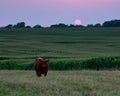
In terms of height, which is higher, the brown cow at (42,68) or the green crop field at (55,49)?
the brown cow at (42,68)

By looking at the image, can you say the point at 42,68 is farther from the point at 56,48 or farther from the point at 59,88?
the point at 56,48

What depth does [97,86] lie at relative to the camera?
17203 millimetres

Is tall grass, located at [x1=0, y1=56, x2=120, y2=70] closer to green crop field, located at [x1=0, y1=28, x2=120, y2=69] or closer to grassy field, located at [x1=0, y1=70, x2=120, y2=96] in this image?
green crop field, located at [x1=0, y1=28, x2=120, y2=69]

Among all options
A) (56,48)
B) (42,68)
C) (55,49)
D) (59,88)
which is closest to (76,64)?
(42,68)

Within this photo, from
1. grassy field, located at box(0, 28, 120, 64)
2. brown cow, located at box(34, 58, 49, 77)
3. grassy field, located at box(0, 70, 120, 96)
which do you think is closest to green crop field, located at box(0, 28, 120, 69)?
grassy field, located at box(0, 28, 120, 64)

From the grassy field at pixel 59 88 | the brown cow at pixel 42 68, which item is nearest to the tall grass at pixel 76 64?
the brown cow at pixel 42 68

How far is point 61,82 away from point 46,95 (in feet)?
9.50

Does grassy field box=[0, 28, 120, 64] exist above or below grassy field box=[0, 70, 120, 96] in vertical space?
below

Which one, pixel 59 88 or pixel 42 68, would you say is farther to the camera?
pixel 42 68

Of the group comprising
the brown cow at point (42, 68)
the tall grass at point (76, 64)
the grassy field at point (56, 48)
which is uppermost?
the brown cow at point (42, 68)

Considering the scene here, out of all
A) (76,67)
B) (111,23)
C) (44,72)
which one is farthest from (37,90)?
(111,23)

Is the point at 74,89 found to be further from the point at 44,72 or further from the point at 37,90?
the point at 44,72

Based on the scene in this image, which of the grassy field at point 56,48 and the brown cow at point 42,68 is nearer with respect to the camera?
the brown cow at point 42,68

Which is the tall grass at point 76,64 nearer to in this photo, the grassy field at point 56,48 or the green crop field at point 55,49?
the green crop field at point 55,49
